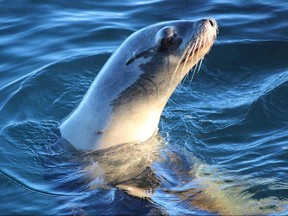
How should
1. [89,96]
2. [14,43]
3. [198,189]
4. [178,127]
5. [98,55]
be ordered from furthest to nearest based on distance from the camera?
[14,43], [98,55], [178,127], [89,96], [198,189]

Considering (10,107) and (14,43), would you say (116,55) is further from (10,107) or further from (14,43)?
(14,43)

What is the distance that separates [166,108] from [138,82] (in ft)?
6.54

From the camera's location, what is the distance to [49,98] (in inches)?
346

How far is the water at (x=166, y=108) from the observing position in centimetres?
621

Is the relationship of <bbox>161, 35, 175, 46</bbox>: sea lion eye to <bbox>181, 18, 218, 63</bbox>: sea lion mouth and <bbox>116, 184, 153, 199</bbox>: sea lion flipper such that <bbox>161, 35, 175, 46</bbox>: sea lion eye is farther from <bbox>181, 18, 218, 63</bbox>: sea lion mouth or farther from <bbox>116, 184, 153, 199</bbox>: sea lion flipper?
<bbox>116, 184, 153, 199</bbox>: sea lion flipper

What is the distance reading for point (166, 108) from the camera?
8.48 m

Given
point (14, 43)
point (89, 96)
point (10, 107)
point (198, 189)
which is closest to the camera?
point (198, 189)

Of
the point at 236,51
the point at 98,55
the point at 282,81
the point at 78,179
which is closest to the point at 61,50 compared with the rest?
the point at 98,55

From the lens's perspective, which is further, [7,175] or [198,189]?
[7,175]

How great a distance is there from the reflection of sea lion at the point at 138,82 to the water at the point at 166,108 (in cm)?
35

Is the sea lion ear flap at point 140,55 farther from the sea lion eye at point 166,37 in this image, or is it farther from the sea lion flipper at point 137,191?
the sea lion flipper at point 137,191

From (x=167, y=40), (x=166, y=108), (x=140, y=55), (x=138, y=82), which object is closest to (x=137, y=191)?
(x=138, y=82)

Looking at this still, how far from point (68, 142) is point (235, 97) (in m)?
2.69

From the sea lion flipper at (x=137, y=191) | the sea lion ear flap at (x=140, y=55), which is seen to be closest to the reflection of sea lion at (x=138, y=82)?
the sea lion ear flap at (x=140, y=55)
